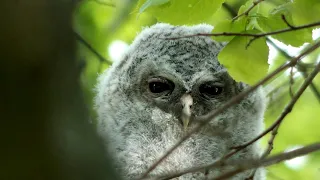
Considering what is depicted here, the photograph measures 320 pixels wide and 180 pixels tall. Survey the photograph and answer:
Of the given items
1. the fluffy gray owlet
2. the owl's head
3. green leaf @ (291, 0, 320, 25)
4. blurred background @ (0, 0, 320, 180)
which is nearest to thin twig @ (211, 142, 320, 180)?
blurred background @ (0, 0, 320, 180)

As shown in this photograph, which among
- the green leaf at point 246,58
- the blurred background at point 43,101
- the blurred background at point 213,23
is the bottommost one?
the blurred background at point 43,101

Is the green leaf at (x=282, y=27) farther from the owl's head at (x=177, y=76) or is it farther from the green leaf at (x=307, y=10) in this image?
the owl's head at (x=177, y=76)

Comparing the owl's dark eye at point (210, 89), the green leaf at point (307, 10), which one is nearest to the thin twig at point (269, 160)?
the green leaf at point (307, 10)

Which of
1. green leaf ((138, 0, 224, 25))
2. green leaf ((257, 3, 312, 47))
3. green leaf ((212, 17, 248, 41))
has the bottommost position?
green leaf ((257, 3, 312, 47))

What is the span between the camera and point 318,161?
5.49m

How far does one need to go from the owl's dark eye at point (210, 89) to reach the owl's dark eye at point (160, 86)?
0.59ft

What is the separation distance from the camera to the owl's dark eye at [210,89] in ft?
11.1

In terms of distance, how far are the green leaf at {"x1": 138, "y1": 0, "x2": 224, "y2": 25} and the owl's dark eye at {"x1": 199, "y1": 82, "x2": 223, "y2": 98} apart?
0.94m

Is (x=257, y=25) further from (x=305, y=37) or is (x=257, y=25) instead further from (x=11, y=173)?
(x=11, y=173)

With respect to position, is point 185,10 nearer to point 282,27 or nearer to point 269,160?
point 282,27

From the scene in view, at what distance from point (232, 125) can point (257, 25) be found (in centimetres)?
103

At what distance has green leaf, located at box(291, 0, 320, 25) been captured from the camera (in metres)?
2.22

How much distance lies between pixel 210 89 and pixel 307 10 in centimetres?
125

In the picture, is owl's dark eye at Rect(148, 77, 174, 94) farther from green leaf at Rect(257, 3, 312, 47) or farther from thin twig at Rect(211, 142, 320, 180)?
thin twig at Rect(211, 142, 320, 180)
